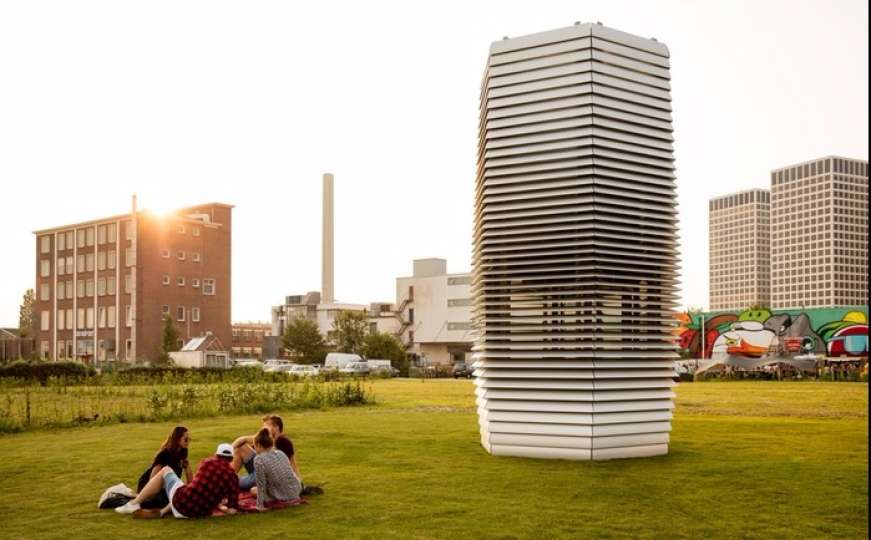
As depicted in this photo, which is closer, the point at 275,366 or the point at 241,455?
the point at 241,455

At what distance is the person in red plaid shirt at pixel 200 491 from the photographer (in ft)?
31.1

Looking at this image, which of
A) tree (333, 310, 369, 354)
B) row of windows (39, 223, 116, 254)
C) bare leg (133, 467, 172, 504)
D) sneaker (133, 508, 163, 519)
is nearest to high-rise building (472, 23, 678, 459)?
bare leg (133, 467, 172, 504)

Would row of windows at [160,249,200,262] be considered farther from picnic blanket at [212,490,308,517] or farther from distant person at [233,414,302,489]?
picnic blanket at [212,490,308,517]

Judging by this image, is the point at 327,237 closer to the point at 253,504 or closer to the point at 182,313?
the point at 182,313

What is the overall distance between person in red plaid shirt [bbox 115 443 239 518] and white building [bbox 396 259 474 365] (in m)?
88.2

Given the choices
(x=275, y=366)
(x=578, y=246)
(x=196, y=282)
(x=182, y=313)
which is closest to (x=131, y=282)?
(x=182, y=313)

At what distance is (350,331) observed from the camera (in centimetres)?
8344

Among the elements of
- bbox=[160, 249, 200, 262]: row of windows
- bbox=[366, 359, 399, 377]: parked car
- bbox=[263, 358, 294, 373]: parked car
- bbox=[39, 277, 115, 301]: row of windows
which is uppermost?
bbox=[160, 249, 200, 262]: row of windows

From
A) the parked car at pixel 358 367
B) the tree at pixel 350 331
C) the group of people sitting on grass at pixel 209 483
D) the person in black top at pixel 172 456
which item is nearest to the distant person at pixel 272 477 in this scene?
the group of people sitting on grass at pixel 209 483

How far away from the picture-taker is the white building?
10056 centimetres

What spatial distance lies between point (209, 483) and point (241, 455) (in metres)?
1.59

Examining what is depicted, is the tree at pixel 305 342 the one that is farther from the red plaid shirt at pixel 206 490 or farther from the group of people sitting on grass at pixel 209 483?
the red plaid shirt at pixel 206 490

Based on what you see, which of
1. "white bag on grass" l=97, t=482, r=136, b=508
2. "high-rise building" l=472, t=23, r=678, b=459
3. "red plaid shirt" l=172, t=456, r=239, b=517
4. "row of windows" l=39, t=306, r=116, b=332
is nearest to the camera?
"red plaid shirt" l=172, t=456, r=239, b=517

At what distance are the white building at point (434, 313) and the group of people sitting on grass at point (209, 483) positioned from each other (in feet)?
288
